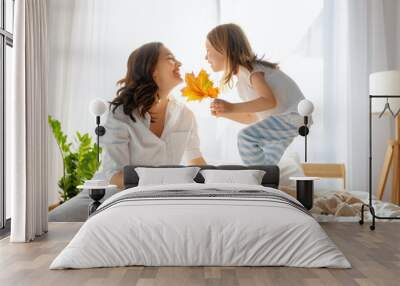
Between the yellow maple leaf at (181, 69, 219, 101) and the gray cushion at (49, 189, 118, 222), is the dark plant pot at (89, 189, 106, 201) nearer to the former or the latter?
the gray cushion at (49, 189, 118, 222)

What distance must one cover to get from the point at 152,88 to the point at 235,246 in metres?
3.42

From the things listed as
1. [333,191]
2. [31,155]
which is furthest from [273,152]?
[31,155]

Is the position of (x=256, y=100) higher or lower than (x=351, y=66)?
lower

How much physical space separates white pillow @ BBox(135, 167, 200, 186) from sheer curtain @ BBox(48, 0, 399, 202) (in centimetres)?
81

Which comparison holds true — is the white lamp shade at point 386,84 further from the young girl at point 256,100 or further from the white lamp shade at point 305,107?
the young girl at point 256,100

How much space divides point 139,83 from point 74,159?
1283 millimetres

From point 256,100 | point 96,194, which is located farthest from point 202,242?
point 256,100

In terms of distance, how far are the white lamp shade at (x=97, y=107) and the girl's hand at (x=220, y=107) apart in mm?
1374

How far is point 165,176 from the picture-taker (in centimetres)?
683

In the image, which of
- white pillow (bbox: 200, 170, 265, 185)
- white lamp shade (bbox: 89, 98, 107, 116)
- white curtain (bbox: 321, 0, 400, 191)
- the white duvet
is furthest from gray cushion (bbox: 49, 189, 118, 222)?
white curtain (bbox: 321, 0, 400, 191)

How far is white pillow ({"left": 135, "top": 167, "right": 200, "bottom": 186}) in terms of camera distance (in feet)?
22.2

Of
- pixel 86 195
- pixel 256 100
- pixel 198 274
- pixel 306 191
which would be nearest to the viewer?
pixel 198 274

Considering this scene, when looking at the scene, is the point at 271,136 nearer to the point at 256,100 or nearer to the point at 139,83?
the point at 256,100

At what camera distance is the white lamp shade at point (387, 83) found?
7.01 meters
